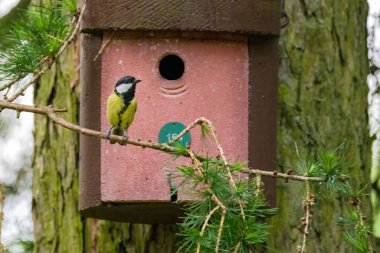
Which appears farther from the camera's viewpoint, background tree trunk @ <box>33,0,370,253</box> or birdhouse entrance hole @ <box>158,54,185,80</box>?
background tree trunk @ <box>33,0,370,253</box>

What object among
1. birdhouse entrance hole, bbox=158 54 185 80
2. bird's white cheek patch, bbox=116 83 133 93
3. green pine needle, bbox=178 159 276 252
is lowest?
green pine needle, bbox=178 159 276 252

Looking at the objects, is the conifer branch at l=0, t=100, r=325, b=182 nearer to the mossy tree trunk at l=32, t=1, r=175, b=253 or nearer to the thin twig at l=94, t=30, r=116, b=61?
the thin twig at l=94, t=30, r=116, b=61

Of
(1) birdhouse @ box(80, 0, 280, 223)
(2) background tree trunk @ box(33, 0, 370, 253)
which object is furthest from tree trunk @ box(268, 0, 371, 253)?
(1) birdhouse @ box(80, 0, 280, 223)

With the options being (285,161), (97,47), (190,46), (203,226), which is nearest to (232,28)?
(190,46)

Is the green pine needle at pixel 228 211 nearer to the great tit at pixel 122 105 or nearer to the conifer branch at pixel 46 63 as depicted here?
the conifer branch at pixel 46 63

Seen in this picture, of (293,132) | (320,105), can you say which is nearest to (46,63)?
(293,132)

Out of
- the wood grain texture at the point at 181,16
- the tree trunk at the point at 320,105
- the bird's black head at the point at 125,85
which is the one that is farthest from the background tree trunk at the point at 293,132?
the bird's black head at the point at 125,85

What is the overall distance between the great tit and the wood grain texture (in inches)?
7.2

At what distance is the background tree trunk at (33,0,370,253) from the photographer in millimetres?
3885

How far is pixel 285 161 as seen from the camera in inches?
153

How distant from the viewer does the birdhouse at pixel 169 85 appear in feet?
11.1

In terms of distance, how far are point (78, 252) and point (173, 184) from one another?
2.46 feet

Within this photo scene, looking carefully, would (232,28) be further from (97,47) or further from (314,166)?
(314,166)

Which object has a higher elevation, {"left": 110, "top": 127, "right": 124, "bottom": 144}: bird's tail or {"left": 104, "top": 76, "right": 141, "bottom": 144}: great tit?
{"left": 104, "top": 76, "right": 141, "bottom": 144}: great tit
